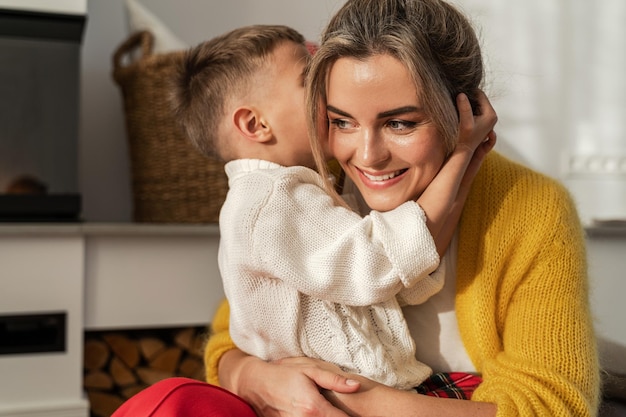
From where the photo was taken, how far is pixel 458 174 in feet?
3.72

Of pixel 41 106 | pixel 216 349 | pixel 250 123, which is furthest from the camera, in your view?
pixel 41 106

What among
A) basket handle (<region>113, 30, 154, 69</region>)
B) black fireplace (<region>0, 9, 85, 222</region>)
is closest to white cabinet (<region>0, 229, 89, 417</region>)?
black fireplace (<region>0, 9, 85, 222</region>)

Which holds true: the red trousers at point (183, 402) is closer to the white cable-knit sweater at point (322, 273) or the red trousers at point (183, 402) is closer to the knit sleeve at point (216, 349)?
the white cable-knit sweater at point (322, 273)

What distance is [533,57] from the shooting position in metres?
3.26

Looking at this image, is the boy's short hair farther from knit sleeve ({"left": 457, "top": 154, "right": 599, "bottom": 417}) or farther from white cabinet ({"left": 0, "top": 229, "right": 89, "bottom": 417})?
white cabinet ({"left": 0, "top": 229, "right": 89, "bottom": 417})

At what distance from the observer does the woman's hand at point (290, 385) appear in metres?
1.10

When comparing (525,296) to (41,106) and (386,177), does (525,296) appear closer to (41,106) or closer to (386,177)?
(386,177)

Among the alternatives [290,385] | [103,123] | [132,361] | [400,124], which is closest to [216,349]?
[290,385]

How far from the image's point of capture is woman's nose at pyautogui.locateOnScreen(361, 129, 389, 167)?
1.14 meters

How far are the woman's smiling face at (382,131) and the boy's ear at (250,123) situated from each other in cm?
16

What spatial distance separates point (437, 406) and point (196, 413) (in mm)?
319

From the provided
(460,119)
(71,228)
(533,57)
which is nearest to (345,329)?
(460,119)

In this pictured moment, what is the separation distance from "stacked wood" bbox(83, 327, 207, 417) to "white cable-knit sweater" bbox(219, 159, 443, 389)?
1237 millimetres

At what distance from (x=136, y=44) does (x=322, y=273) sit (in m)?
1.67
